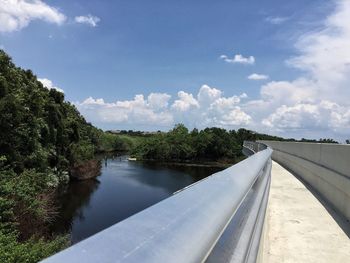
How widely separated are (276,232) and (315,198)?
333 cm

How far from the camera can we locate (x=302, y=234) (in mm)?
5297

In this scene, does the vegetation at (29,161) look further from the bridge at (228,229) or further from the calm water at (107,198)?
the bridge at (228,229)

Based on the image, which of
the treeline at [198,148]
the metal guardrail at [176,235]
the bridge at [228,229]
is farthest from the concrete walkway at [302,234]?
the treeline at [198,148]

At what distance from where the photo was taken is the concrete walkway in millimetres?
4375

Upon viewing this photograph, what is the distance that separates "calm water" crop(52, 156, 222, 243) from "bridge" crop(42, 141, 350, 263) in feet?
94.1

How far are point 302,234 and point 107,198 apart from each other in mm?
48866

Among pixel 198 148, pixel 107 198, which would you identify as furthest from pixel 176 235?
pixel 198 148

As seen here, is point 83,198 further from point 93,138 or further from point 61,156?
point 93,138

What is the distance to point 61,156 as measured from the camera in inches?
2098

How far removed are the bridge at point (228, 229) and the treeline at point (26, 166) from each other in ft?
38.5

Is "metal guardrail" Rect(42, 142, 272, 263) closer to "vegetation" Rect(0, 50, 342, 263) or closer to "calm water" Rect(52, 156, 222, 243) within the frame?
"vegetation" Rect(0, 50, 342, 263)

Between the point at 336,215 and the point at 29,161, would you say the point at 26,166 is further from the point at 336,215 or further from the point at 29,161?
the point at 336,215

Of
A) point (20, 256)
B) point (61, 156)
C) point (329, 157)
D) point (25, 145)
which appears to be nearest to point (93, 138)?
point (61, 156)

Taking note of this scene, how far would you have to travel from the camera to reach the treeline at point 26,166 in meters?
19.4
